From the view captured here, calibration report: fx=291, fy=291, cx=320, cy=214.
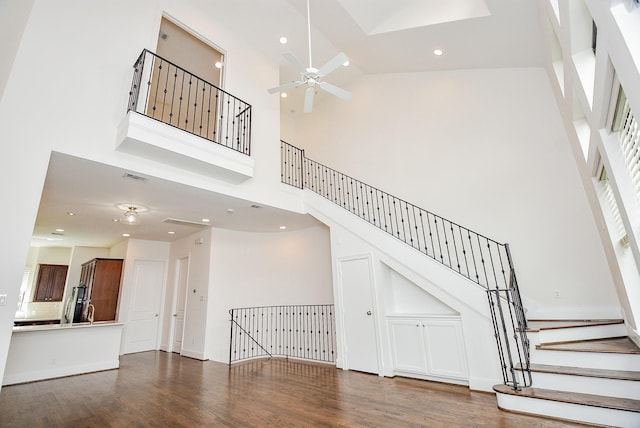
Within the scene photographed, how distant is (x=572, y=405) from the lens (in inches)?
112

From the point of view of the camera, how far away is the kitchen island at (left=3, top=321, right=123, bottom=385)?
512 cm

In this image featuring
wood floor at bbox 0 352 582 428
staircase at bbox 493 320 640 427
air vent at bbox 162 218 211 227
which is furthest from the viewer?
air vent at bbox 162 218 211 227

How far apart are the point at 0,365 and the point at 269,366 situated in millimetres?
4215

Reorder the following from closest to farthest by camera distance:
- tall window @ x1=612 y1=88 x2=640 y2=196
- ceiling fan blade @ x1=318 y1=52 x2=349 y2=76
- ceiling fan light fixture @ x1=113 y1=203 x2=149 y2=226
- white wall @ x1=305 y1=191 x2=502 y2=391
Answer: tall window @ x1=612 y1=88 x2=640 y2=196 < ceiling fan blade @ x1=318 y1=52 x2=349 y2=76 < white wall @ x1=305 y1=191 x2=502 y2=391 < ceiling fan light fixture @ x1=113 y1=203 x2=149 y2=226

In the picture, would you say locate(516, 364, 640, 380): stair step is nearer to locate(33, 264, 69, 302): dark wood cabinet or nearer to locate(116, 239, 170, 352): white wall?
locate(116, 239, 170, 352): white wall

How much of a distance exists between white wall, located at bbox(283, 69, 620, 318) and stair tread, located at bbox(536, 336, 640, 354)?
75 centimetres

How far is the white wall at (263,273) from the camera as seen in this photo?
693 centimetres

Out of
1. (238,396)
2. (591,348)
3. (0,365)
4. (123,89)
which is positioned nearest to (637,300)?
(591,348)

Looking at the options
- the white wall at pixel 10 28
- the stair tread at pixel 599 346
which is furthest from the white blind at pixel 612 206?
the white wall at pixel 10 28

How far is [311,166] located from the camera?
8.65 meters

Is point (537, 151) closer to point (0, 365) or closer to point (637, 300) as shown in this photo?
point (637, 300)

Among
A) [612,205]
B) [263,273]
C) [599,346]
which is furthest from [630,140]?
[263,273]

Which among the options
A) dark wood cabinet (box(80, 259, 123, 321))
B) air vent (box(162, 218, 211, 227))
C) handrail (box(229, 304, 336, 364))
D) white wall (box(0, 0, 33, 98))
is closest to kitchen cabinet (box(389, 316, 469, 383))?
handrail (box(229, 304, 336, 364))

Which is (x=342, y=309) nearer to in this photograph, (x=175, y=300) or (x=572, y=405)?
(x=572, y=405)
